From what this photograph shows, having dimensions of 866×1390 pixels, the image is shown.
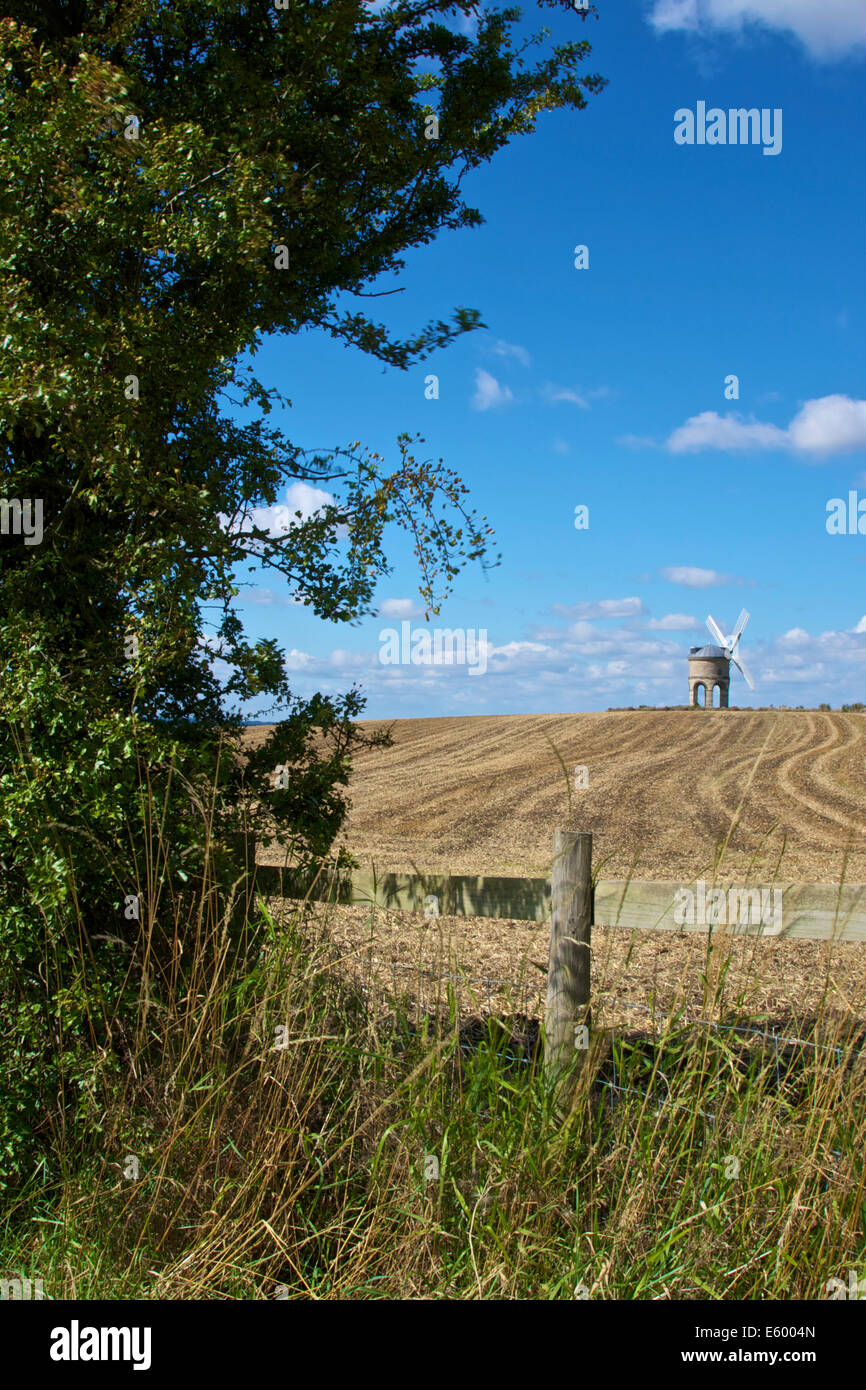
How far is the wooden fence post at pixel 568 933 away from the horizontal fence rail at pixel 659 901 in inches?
4.1

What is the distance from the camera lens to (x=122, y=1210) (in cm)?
342

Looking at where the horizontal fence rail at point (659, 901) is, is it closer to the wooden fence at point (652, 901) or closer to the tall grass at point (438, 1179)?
the wooden fence at point (652, 901)

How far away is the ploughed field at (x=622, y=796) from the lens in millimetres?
13492

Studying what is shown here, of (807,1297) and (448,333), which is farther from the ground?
(448,333)

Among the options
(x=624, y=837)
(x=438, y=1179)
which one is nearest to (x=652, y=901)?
(x=438, y=1179)

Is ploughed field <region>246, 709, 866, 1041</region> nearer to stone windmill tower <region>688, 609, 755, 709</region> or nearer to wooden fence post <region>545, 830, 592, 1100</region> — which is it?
wooden fence post <region>545, 830, 592, 1100</region>

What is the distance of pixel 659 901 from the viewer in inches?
159

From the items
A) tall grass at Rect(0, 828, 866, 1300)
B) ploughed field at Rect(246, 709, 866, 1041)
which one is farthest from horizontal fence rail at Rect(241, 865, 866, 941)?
tall grass at Rect(0, 828, 866, 1300)

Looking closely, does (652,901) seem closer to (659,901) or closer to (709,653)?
(659,901)

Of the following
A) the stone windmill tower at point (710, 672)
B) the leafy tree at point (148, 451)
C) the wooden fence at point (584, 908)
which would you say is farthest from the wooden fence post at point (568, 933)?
the stone windmill tower at point (710, 672)
